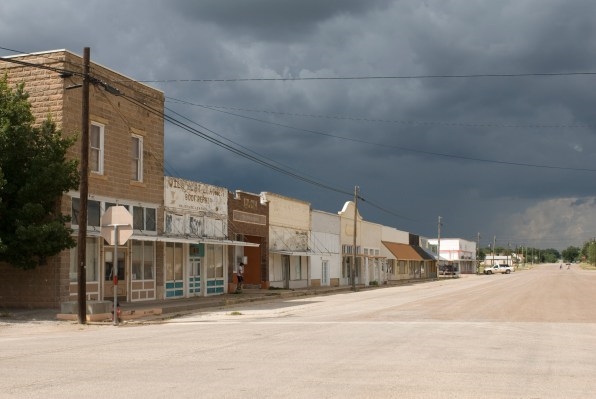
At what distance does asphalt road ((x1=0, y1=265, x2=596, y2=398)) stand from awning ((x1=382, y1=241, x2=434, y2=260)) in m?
56.3

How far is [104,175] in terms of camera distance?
28281 millimetres

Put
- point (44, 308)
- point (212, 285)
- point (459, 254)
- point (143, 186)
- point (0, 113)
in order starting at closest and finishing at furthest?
1. point (0, 113)
2. point (44, 308)
3. point (143, 186)
4. point (212, 285)
5. point (459, 254)

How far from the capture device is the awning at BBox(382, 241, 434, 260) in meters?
79.0

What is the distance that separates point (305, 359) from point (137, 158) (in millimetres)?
20363

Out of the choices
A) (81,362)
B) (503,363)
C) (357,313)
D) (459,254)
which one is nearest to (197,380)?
(81,362)

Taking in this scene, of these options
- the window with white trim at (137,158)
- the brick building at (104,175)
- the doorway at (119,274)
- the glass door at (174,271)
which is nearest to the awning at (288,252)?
the glass door at (174,271)

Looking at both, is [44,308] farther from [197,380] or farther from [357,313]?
[197,380]

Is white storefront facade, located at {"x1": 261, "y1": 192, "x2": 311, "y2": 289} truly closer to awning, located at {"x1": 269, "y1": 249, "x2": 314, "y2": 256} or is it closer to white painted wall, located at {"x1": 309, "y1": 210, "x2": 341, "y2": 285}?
awning, located at {"x1": 269, "y1": 249, "x2": 314, "y2": 256}

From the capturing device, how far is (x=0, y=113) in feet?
76.9

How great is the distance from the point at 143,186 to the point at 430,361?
21117mm

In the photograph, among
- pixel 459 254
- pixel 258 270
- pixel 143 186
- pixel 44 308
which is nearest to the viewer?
pixel 44 308

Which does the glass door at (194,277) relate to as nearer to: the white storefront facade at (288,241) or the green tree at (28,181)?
the white storefront facade at (288,241)

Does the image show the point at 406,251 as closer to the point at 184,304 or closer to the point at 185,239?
the point at 185,239

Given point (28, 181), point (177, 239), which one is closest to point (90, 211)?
point (28, 181)
